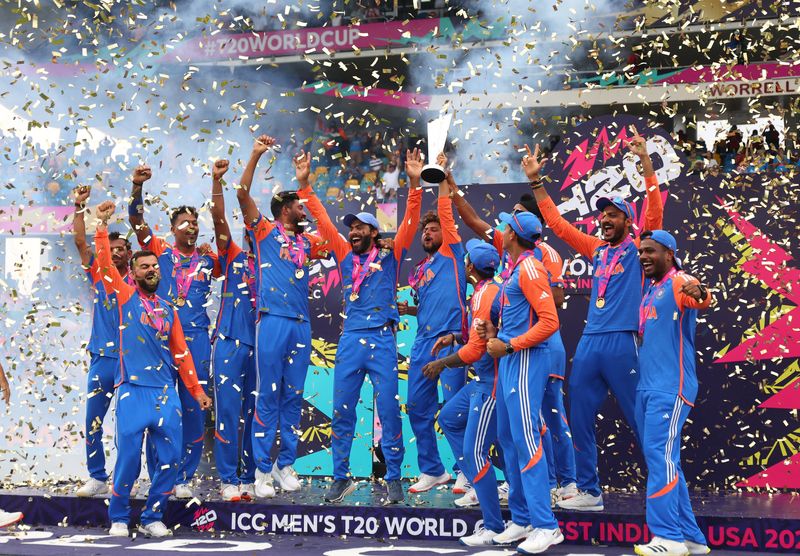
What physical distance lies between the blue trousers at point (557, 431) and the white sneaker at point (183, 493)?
2622mm

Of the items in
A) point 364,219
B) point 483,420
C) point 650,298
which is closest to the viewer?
point 650,298

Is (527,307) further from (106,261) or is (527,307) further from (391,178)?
(391,178)

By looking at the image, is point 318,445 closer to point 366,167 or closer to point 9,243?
point 366,167

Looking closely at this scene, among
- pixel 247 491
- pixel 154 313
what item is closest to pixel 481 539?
pixel 247 491

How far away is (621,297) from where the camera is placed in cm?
644

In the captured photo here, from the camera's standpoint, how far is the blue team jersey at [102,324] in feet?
23.6

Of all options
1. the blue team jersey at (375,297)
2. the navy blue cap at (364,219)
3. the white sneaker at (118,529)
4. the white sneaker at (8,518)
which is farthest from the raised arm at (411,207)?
the white sneaker at (8,518)

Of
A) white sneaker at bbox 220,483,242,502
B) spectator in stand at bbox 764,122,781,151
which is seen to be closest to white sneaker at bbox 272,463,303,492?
white sneaker at bbox 220,483,242,502

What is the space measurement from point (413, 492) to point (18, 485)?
10.6 ft

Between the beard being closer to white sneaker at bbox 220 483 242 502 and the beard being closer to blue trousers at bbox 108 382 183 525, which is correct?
blue trousers at bbox 108 382 183 525

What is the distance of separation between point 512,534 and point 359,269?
7.66 ft

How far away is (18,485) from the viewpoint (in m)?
7.72

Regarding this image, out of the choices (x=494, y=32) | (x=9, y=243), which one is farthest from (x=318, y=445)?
(x=494, y=32)

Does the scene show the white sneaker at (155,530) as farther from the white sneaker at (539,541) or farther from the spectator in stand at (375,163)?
the spectator in stand at (375,163)
